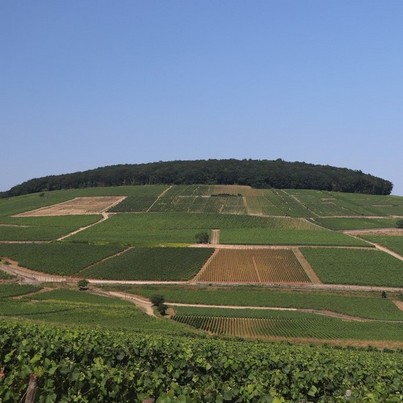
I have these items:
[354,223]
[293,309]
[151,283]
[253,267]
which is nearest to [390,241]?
[354,223]

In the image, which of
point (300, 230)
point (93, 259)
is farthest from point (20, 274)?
point (300, 230)

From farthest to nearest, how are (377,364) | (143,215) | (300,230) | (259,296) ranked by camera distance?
(143,215)
(300,230)
(259,296)
(377,364)

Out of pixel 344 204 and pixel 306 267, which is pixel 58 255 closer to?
pixel 306 267

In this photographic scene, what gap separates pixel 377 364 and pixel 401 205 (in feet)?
498

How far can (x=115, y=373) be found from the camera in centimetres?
1335

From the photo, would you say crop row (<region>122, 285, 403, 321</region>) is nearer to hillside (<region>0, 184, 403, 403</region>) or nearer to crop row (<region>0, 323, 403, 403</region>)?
hillside (<region>0, 184, 403, 403</region>)

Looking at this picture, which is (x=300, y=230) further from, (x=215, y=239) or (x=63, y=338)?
(x=63, y=338)

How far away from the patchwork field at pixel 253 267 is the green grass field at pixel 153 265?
109 inches

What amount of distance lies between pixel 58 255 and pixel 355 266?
53.4m

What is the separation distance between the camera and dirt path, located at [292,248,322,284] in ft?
242

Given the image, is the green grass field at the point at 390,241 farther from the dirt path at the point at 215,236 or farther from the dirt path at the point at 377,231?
A: the dirt path at the point at 215,236

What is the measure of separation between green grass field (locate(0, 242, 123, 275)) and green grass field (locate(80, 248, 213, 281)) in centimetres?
316

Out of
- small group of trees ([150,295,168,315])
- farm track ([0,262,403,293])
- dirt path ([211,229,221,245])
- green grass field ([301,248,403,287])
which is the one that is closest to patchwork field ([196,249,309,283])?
farm track ([0,262,403,293])

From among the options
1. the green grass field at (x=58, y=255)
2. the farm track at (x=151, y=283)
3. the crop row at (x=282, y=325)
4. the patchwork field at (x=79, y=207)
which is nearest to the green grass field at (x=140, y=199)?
the patchwork field at (x=79, y=207)
